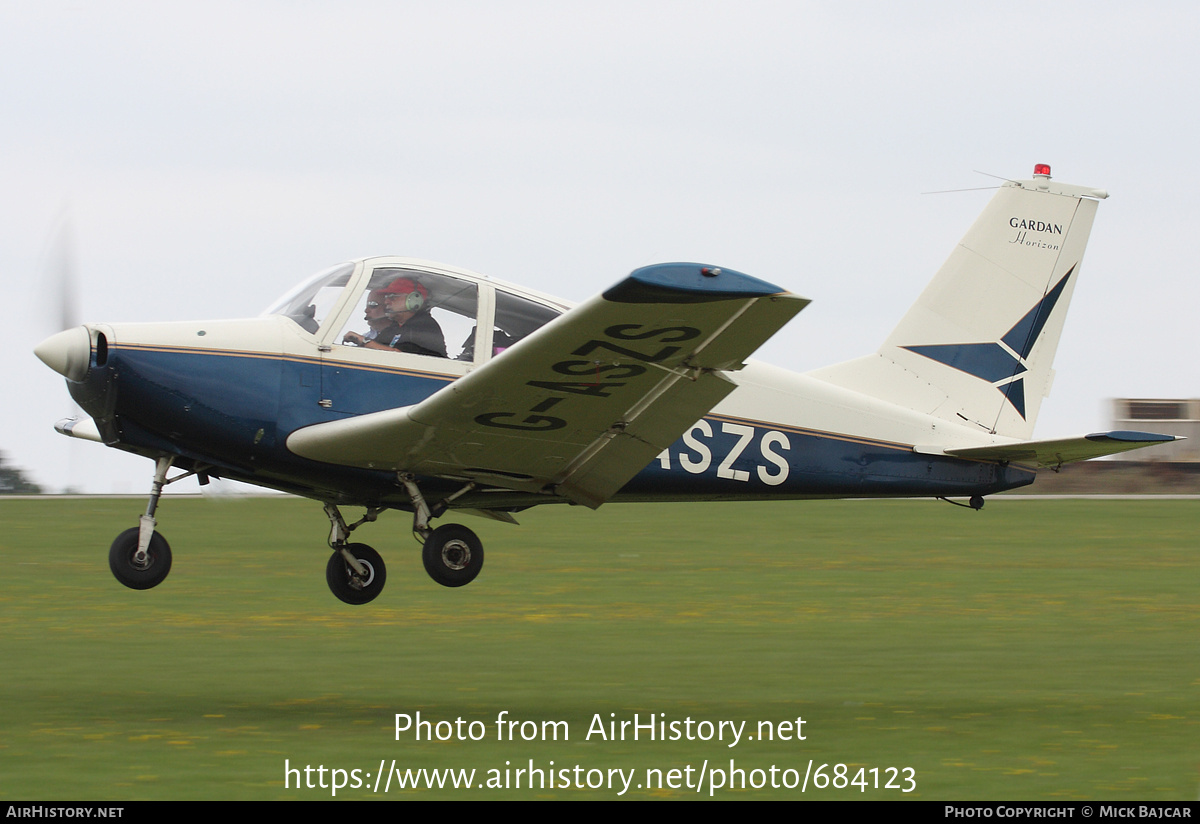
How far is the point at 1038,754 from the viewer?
305 inches

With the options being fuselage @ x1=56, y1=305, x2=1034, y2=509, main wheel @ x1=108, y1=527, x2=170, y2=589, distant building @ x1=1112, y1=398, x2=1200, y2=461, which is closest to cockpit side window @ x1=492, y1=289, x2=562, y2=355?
fuselage @ x1=56, y1=305, x2=1034, y2=509

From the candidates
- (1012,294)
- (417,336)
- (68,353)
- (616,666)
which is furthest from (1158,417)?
(68,353)

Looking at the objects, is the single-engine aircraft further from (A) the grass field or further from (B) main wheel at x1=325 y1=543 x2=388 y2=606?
(A) the grass field

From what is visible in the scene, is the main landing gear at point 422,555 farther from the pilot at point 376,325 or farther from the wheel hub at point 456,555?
the pilot at point 376,325

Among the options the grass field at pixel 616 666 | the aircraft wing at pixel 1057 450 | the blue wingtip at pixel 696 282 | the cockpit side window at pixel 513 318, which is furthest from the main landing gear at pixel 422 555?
the aircraft wing at pixel 1057 450

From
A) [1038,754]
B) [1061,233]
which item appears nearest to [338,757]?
[1038,754]

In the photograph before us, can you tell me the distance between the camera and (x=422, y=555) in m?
9.29

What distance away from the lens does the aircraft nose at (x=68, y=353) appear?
868 cm

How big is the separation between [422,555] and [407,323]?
5.12 ft

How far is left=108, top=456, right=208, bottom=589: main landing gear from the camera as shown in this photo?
921 cm

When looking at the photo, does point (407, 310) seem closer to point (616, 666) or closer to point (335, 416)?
point (335, 416)

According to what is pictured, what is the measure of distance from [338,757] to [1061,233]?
26.1 ft
